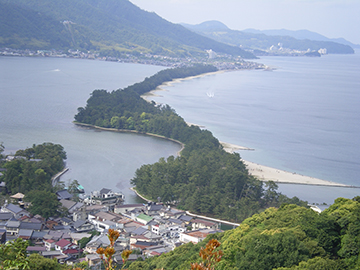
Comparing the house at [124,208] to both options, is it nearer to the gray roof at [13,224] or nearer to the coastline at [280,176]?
the gray roof at [13,224]

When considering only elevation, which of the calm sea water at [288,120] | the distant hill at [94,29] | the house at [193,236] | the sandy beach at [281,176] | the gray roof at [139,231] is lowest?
the gray roof at [139,231]

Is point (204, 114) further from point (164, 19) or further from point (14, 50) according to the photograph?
point (164, 19)

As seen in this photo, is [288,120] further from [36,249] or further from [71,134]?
[36,249]

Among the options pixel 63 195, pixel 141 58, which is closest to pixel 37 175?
pixel 63 195

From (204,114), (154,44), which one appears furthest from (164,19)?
(204,114)

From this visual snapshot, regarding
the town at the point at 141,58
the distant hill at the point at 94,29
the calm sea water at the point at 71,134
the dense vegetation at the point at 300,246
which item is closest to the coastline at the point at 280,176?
the calm sea water at the point at 71,134

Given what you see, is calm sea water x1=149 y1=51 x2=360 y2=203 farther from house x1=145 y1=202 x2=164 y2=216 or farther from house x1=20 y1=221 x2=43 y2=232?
house x1=20 y1=221 x2=43 y2=232

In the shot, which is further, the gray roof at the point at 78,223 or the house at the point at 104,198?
the house at the point at 104,198

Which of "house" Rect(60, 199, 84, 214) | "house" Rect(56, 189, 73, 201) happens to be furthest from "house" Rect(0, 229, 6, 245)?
"house" Rect(56, 189, 73, 201)
